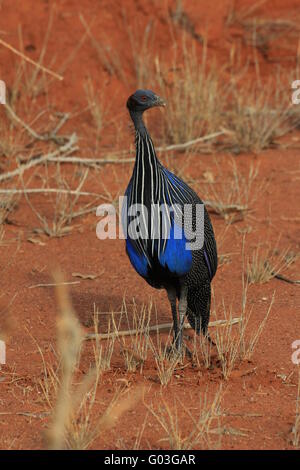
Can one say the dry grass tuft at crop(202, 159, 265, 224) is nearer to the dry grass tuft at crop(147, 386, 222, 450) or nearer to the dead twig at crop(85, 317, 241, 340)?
the dead twig at crop(85, 317, 241, 340)

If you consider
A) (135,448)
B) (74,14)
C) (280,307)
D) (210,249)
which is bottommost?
(135,448)

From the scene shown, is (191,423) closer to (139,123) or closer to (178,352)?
(178,352)

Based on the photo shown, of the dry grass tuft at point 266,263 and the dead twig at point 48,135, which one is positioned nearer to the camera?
the dry grass tuft at point 266,263

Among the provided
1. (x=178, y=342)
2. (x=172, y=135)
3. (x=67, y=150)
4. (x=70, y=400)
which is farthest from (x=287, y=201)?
(x=70, y=400)

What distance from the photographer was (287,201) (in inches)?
292

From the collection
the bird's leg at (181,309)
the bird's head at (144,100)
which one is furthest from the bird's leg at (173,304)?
the bird's head at (144,100)

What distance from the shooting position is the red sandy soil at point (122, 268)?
14.2 ft

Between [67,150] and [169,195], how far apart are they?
363cm

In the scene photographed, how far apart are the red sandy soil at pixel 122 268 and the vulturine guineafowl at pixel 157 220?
0.54 meters

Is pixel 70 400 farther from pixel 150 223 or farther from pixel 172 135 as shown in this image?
pixel 172 135

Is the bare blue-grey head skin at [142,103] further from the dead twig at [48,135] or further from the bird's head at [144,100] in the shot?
the dead twig at [48,135]

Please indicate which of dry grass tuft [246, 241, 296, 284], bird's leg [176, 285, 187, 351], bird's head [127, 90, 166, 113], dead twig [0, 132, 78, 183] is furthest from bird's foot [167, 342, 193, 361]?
dead twig [0, 132, 78, 183]

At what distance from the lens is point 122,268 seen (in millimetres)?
6445

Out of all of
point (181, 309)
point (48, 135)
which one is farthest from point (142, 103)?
point (48, 135)
